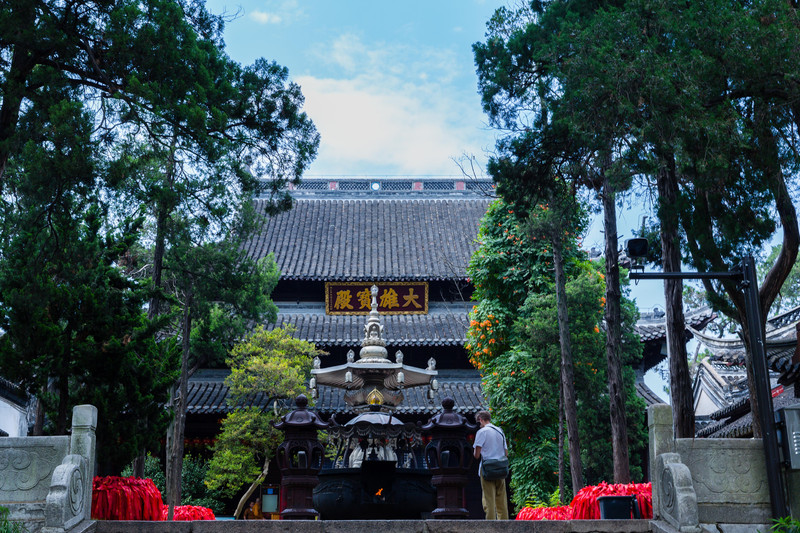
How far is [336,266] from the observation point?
26.2m

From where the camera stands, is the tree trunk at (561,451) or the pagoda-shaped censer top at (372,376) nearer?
the pagoda-shaped censer top at (372,376)

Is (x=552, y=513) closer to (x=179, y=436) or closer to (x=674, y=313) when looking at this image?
(x=674, y=313)

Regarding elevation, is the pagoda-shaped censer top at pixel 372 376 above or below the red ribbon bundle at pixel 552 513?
above

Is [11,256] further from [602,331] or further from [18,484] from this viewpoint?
[602,331]

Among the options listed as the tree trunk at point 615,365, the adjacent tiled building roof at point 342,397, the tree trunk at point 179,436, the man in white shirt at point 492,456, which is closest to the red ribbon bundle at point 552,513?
the tree trunk at point 615,365

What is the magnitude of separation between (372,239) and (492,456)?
18468 mm

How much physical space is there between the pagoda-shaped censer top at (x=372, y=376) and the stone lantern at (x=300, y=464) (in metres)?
3.60

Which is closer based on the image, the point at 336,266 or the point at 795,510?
the point at 795,510

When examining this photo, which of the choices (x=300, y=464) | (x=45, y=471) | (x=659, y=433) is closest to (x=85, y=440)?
(x=45, y=471)

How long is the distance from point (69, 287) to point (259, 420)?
10111 millimetres

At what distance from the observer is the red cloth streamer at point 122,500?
869 cm

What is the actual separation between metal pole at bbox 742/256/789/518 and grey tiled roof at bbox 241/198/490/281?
624 inches

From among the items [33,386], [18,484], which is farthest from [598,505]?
[33,386]

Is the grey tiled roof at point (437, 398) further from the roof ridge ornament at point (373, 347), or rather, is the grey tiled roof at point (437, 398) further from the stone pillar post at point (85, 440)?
the stone pillar post at point (85, 440)
